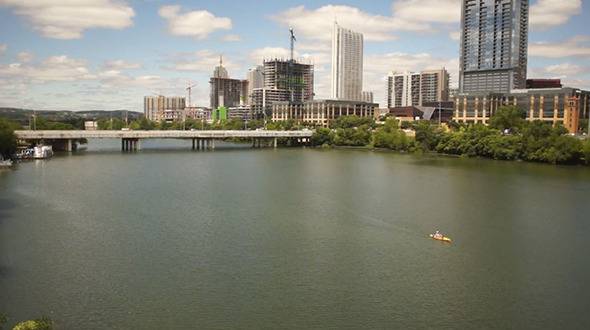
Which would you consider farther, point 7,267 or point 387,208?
point 387,208

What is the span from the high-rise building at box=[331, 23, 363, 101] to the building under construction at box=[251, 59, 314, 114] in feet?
54.7

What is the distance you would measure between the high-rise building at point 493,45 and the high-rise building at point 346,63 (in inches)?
1923

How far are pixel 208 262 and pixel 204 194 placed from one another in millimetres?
11158

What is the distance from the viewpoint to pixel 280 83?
126 metres

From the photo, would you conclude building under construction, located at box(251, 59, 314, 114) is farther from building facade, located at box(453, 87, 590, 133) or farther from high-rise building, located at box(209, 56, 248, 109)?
building facade, located at box(453, 87, 590, 133)

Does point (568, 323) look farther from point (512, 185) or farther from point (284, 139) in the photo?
point (284, 139)

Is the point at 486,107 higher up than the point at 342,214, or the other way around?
the point at 486,107

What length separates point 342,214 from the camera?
21.0m

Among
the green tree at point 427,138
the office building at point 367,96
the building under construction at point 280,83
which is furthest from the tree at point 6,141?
the office building at point 367,96

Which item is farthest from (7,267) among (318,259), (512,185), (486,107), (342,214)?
(486,107)

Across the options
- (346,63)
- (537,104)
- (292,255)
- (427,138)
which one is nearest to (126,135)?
(427,138)

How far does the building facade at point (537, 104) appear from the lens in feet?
206

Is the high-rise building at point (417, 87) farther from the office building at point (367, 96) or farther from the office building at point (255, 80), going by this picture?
the office building at point (255, 80)

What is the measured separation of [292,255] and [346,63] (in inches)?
5292
